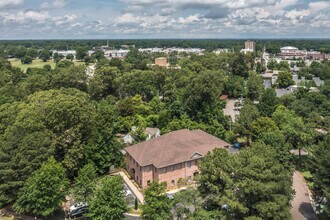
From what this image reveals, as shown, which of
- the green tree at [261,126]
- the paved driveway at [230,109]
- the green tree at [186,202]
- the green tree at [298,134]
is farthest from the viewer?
the paved driveway at [230,109]

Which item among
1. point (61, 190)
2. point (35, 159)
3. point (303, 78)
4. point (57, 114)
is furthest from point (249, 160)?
point (303, 78)

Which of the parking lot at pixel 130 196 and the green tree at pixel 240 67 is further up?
the green tree at pixel 240 67

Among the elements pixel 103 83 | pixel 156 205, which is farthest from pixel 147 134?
pixel 103 83

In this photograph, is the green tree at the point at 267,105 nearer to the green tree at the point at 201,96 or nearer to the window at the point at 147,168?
the green tree at the point at 201,96

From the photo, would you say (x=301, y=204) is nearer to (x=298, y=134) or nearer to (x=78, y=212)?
(x=298, y=134)

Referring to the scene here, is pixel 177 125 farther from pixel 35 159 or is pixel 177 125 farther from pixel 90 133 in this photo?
pixel 35 159

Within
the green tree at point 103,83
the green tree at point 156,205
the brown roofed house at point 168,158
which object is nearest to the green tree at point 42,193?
the green tree at point 156,205

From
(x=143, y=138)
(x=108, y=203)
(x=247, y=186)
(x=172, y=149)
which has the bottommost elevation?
(x=143, y=138)

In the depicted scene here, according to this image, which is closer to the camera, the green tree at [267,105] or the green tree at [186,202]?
the green tree at [186,202]
